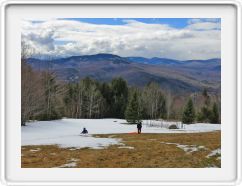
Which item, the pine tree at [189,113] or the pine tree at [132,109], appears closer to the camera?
the pine tree at [132,109]

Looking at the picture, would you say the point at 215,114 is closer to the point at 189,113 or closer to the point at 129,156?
the point at 189,113

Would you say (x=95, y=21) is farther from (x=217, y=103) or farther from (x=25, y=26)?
(x=217, y=103)

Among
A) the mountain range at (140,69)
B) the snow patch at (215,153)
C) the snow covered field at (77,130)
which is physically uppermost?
the mountain range at (140,69)

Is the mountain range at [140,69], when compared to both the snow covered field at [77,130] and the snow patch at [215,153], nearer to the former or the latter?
the snow covered field at [77,130]

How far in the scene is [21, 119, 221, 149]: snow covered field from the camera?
1145 centimetres

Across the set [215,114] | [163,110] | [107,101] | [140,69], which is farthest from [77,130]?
[215,114]

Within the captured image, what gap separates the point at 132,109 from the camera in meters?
12.4

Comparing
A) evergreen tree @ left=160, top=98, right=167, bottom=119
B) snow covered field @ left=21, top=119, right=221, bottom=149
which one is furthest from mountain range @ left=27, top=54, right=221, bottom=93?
snow covered field @ left=21, top=119, right=221, bottom=149

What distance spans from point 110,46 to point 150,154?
2.85m

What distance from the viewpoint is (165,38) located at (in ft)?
36.4

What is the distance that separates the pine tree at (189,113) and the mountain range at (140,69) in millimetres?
445

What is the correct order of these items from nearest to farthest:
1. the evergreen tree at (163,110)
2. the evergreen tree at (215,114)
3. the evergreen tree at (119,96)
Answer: the evergreen tree at (215,114) < the evergreen tree at (119,96) < the evergreen tree at (163,110)

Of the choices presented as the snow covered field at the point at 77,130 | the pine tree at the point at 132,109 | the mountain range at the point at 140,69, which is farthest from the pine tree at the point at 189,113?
the pine tree at the point at 132,109

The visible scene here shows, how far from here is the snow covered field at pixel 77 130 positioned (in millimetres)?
11445
